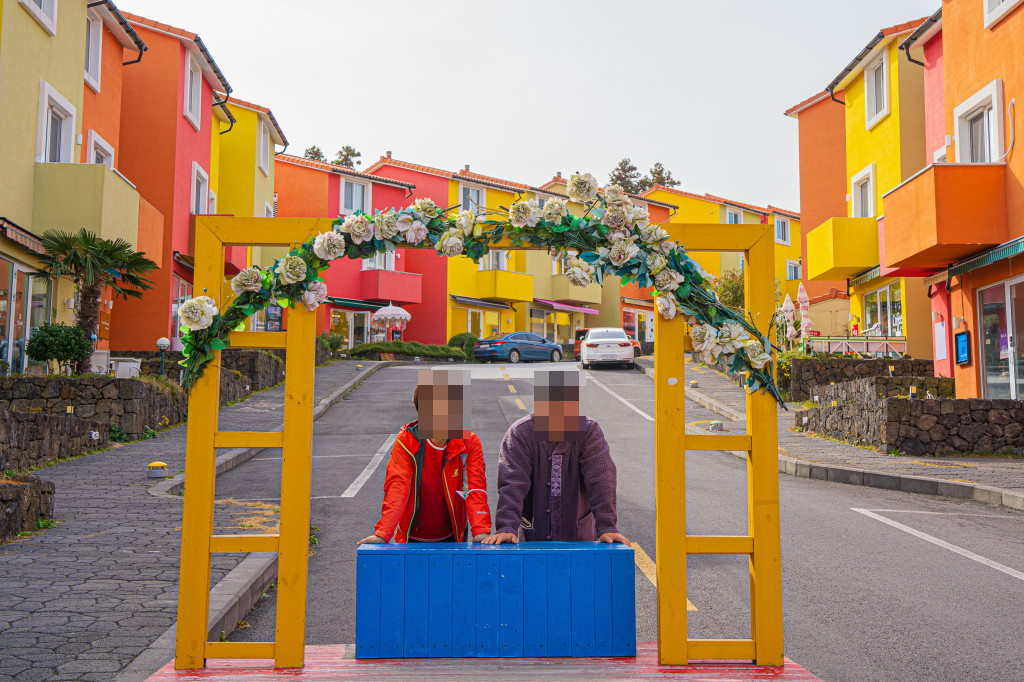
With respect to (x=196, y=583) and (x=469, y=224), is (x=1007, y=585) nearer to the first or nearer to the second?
(x=469, y=224)

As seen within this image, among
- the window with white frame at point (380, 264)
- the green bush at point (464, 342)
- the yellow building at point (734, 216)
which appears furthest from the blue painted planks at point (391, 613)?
the yellow building at point (734, 216)

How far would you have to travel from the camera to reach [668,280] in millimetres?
3510

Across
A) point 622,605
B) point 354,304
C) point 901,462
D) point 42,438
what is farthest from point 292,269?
point 354,304

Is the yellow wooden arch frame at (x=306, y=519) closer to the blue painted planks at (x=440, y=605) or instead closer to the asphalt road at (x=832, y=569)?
the blue painted planks at (x=440, y=605)

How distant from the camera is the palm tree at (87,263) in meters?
14.1

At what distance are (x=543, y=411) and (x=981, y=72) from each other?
50.3ft

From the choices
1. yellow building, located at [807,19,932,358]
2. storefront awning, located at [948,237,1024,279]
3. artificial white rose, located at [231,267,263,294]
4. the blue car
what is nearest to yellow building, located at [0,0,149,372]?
artificial white rose, located at [231,267,263,294]

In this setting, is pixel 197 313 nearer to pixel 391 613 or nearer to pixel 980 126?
pixel 391 613

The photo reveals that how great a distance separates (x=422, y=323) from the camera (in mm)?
43562

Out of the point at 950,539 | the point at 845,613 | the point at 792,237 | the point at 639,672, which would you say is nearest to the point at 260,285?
the point at 639,672

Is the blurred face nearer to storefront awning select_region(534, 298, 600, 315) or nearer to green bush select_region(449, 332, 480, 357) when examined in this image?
green bush select_region(449, 332, 480, 357)

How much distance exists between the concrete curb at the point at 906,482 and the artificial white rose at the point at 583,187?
556 centimetres

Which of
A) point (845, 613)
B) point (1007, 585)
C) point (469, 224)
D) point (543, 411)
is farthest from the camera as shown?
point (1007, 585)

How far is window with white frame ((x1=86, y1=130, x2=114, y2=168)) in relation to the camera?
1809cm
